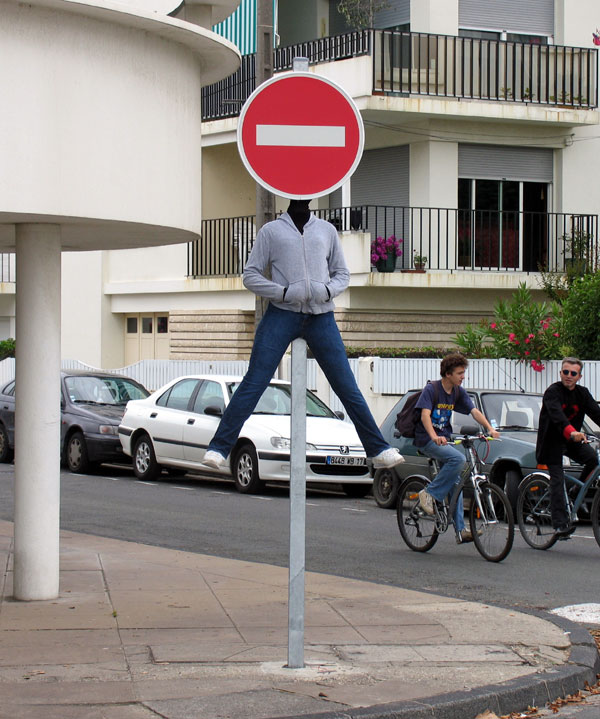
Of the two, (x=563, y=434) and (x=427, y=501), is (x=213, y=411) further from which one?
(x=563, y=434)

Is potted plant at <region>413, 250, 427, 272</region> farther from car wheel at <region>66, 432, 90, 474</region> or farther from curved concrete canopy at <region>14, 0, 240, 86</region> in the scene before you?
curved concrete canopy at <region>14, 0, 240, 86</region>

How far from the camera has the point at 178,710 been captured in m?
5.74

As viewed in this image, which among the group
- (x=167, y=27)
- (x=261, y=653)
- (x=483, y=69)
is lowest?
(x=261, y=653)

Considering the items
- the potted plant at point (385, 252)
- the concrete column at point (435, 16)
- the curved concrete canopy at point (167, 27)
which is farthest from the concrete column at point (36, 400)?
the concrete column at point (435, 16)

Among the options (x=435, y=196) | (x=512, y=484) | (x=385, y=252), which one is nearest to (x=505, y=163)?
(x=435, y=196)

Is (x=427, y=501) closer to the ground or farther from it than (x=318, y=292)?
closer to the ground

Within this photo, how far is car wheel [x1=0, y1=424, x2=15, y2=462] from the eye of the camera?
74.0 ft

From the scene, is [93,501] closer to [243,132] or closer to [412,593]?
[412,593]

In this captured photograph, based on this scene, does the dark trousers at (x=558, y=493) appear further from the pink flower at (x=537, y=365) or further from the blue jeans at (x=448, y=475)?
the pink flower at (x=537, y=365)

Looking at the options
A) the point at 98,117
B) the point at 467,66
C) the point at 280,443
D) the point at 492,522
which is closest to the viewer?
the point at 98,117

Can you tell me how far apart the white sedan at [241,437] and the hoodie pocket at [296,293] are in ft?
34.2

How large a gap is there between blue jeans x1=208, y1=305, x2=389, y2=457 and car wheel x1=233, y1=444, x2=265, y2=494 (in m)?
10.9

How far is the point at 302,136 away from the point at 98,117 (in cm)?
178

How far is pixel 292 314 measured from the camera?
639cm
